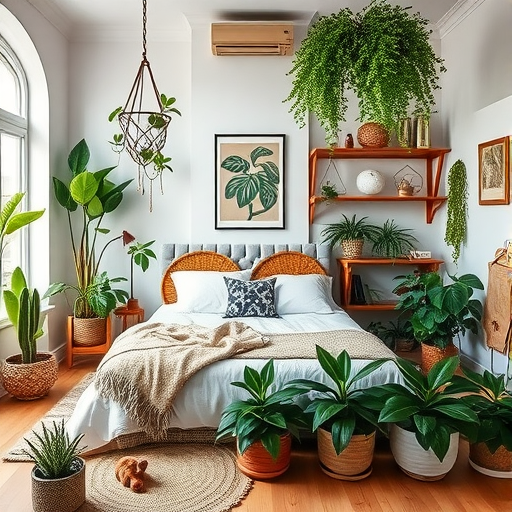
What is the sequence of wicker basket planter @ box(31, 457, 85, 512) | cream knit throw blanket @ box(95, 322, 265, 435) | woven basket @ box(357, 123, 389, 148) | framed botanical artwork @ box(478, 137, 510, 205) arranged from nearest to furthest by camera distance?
wicker basket planter @ box(31, 457, 85, 512)
cream knit throw blanket @ box(95, 322, 265, 435)
framed botanical artwork @ box(478, 137, 510, 205)
woven basket @ box(357, 123, 389, 148)

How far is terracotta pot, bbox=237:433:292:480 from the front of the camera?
2.49 m

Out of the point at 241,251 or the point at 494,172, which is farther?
the point at 241,251

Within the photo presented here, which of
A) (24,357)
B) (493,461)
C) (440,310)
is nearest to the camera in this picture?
(493,461)

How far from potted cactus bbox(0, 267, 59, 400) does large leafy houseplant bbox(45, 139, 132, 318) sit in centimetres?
58

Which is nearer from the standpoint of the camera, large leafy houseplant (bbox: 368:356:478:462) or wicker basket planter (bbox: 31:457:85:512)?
wicker basket planter (bbox: 31:457:85:512)

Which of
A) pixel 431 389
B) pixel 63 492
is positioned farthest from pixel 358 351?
pixel 63 492

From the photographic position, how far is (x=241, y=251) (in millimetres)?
4711

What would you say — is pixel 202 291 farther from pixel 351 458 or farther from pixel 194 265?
pixel 351 458

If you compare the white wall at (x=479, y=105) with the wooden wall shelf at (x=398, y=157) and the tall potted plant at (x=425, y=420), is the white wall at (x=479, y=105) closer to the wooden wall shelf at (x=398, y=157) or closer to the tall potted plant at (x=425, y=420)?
the wooden wall shelf at (x=398, y=157)

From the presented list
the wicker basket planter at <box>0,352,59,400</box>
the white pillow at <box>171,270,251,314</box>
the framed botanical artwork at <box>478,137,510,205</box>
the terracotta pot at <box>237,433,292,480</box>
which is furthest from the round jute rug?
the framed botanical artwork at <box>478,137,510,205</box>

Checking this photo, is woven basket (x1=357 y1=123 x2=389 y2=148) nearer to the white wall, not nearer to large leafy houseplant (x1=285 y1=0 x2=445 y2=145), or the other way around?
the white wall

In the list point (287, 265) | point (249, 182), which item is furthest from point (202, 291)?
point (249, 182)

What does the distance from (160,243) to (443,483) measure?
320 cm

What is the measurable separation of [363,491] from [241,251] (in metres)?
2.63
